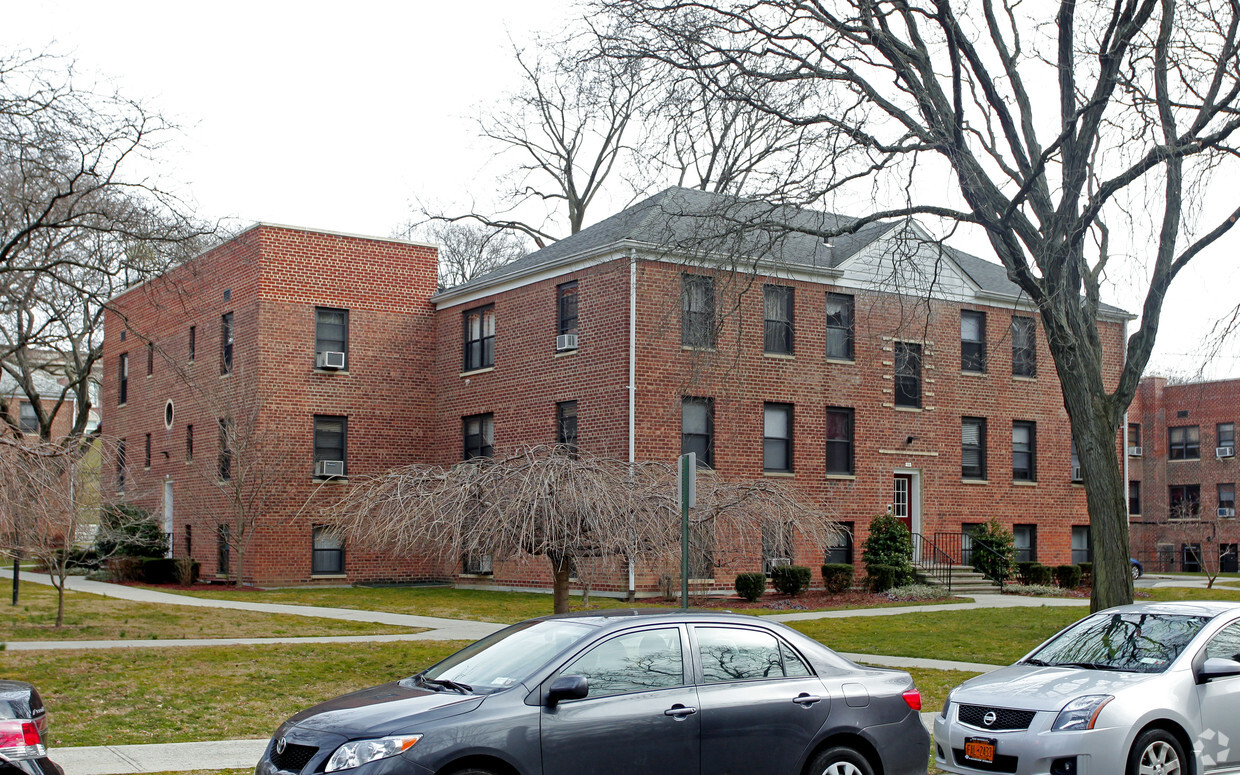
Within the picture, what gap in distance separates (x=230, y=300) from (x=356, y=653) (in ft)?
59.3

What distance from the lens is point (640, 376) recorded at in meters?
27.5

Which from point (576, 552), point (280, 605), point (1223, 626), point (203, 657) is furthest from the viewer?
point (280, 605)

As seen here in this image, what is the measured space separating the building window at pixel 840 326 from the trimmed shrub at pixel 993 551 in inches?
222

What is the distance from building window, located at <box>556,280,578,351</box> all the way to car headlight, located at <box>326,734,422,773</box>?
22046mm

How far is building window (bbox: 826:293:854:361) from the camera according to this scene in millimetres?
30594

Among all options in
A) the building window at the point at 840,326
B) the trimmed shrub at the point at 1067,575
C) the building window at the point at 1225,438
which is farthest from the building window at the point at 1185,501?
the building window at the point at 840,326

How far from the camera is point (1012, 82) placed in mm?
18828

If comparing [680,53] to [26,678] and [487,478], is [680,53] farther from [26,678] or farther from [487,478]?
[26,678]

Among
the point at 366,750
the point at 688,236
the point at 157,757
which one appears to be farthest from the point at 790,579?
the point at 366,750

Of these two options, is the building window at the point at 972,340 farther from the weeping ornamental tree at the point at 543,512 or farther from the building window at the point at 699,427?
the weeping ornamental tree at the point at 543,512

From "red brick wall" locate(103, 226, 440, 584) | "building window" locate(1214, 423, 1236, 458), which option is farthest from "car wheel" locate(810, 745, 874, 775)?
"building window" locate(1214, 423, 1236, 458)

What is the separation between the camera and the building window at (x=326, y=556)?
32.1m

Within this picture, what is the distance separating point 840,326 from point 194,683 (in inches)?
784

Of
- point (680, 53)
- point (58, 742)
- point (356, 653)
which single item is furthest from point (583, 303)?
point (58, 742)
